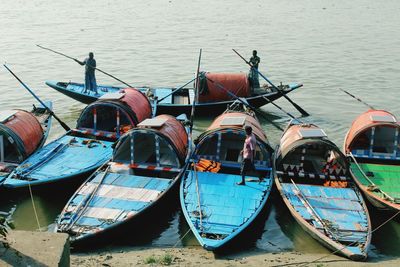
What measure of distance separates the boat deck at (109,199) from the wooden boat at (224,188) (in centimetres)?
107

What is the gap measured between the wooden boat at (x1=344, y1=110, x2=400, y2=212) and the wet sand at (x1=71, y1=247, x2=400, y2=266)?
2.36 metres

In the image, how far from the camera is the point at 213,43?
153ft

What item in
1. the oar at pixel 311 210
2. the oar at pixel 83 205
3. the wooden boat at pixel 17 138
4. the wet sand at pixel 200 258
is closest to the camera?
the wet sand at pixel 200 258

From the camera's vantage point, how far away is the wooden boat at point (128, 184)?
12.8 m

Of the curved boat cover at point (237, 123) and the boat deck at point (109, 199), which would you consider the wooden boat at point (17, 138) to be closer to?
the boat deck at point (109, 199)

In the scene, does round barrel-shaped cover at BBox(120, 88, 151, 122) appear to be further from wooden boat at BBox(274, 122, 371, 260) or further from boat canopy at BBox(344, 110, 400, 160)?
boat canopy at BBox(344, 110, 400, 160)

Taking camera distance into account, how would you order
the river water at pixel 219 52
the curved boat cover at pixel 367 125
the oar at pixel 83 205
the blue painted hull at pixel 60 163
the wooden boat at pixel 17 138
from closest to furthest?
the oar at pixel 83 205 < the blue painted hull at pixel 60 163 < the river water at pixel 219 52 < the wooden boat at pixel 17 138 < the curved boat cover at pixel 367 125

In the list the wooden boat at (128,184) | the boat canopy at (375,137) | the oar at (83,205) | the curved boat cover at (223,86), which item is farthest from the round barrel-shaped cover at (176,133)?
the curved boat cover at (223,86)

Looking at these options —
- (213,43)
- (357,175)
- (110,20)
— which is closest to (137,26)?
(110,20)

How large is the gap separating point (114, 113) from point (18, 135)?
492cm

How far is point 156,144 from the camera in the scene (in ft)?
52.3

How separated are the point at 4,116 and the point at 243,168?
8.72m

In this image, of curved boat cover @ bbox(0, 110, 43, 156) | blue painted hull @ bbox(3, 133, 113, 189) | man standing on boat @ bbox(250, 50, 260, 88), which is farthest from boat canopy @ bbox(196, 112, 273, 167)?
man standing on boat @ bbox(250, 50, 260, 88)

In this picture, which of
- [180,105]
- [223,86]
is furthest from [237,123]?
[180,105]
